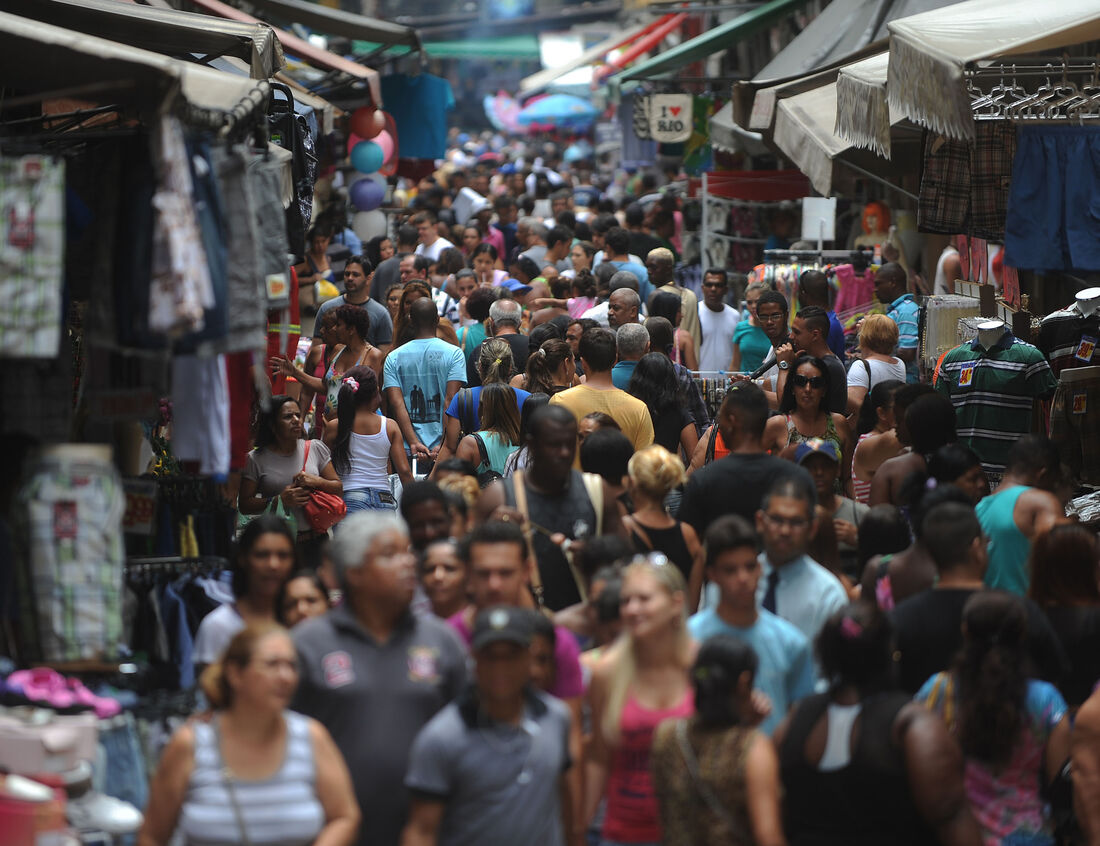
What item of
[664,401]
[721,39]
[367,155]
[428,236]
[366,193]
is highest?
[721,39]

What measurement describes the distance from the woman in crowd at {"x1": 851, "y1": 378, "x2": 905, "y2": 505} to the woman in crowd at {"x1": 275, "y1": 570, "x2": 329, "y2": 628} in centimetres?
398

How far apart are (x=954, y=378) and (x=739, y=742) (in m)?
5.66

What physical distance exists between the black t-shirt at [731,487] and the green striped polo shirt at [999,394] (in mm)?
2876

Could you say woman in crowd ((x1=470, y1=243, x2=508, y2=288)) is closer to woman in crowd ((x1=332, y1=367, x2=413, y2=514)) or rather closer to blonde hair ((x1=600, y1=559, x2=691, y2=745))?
woman in crowd ((x1=332, y1=367, x2=413, y2=514))

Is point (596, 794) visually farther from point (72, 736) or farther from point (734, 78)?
point (734, 78)

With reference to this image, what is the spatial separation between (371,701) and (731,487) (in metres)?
2.52

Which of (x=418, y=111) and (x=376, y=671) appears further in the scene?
(x=418, y=111)

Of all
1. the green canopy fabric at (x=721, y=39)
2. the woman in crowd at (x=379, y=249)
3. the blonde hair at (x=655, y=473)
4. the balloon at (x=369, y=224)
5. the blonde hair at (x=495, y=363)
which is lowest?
the blonde hair at (x=655, y=473)

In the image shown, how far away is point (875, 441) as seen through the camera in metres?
8.79

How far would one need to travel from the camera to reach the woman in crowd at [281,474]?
869 centimetres

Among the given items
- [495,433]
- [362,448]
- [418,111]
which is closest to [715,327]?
[362,448]

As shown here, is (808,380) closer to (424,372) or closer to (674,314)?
(424,372)

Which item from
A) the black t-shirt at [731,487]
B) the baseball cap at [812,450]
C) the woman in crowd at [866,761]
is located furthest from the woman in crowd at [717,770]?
the baseball cap at [812,450]

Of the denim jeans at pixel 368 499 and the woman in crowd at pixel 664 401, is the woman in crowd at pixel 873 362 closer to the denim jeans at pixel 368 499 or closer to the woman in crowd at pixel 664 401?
the woman in crowd at pixel 664 401
